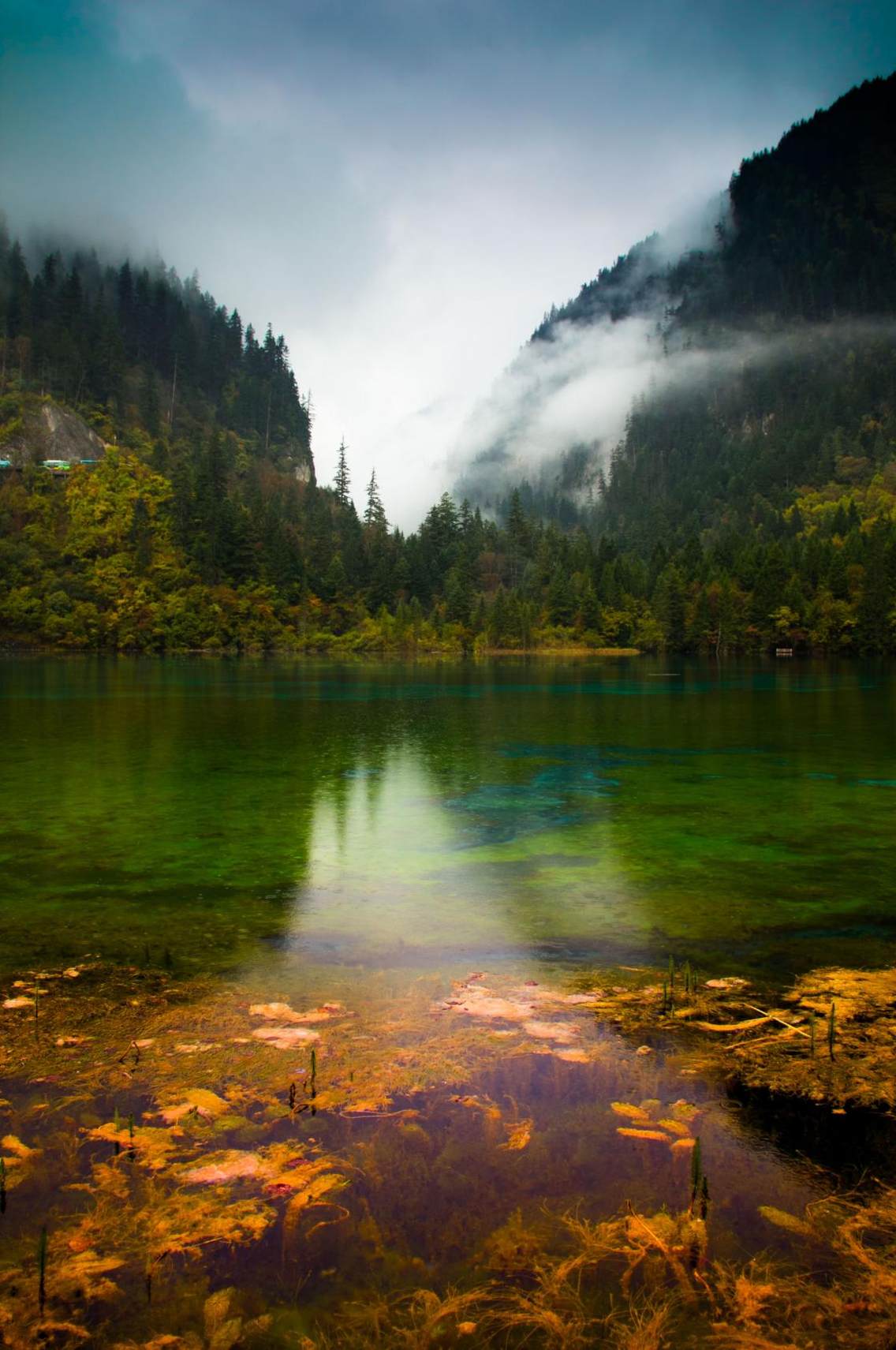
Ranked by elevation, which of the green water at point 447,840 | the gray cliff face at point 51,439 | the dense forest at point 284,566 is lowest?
the green water at point 447,840

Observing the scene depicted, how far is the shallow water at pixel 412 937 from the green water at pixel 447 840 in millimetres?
85

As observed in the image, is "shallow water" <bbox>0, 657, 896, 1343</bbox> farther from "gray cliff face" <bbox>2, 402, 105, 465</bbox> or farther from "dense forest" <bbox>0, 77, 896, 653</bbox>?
"gray cliff face" <bbox>2, 402, 105, 465</bbox>

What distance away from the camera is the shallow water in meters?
5.22

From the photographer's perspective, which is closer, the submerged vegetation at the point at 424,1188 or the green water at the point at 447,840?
the submerged vegetation at the point at 424,1188

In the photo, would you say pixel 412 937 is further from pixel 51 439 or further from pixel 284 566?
pixel 51 439

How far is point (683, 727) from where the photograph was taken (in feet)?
116

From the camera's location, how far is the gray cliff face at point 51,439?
146875mm

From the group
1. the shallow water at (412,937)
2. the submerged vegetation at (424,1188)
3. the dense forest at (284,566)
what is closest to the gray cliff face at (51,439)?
the dense forest at (284,566)

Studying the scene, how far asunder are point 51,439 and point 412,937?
165410 millimetres

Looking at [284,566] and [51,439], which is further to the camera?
[51,439]

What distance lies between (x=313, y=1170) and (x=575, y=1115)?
1.98 metres

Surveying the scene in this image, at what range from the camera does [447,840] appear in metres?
15.9

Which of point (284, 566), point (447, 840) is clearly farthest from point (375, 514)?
point (447, 840)

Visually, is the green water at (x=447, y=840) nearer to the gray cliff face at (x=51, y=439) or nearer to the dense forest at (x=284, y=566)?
the dense forest at (x=284, y=566)
